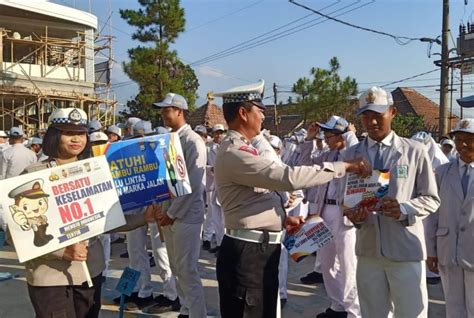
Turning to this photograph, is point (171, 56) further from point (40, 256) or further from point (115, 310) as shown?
point (40, 256)

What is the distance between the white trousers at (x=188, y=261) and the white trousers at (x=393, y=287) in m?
1.60

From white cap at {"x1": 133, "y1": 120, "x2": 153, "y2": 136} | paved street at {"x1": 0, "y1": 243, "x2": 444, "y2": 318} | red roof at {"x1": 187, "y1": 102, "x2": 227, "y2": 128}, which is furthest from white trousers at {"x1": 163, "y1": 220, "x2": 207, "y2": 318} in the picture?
red roof at {"x1": 187, "y1": 102, "x2": 227, "y2": 128}

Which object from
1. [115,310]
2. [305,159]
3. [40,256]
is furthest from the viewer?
[305,159]

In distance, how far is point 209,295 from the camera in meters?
5.19

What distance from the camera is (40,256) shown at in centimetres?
240

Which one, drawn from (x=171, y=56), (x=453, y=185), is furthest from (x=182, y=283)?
(x=171, y=56)

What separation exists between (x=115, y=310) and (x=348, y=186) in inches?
125

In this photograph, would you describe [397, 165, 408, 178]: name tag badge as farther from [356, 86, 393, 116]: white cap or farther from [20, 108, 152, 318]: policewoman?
[20, 108, 152, 318]: policewoman

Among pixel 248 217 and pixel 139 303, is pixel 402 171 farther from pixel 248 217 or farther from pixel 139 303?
pixel 139 303

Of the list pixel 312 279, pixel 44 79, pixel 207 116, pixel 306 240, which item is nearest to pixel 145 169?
pixel 306 240

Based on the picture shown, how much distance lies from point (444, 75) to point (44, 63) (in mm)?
17316

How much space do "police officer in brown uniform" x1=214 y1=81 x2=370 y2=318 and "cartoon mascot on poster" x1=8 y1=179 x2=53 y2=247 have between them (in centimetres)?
101

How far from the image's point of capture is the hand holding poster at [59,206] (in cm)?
220

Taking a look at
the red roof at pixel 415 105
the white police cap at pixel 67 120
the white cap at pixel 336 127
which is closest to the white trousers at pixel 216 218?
the white cap at pixel 336 127
